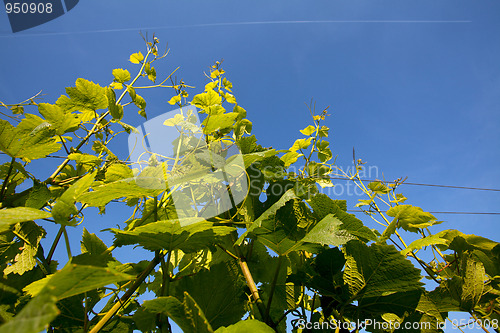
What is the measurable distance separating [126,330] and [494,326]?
73 centimetres

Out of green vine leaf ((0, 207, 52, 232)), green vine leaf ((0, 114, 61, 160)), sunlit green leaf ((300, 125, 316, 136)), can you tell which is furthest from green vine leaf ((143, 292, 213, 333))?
sunlit green leaf ((300, 125, 316, 136))

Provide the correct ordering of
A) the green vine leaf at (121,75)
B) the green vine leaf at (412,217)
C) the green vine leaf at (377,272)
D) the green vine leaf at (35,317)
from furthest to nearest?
1. the green vine leaf at (121,75)
2. the green vine leaf at (412,217)
3. the green vine leaf at (377,272)
4. the green vine leaf at (35,317)

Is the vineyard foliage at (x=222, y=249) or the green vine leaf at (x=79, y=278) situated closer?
the green vine leaf at (x=79, y=278)

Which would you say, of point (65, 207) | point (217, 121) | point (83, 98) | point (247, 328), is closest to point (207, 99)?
point (217, 121)

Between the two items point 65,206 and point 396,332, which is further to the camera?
point 396,332

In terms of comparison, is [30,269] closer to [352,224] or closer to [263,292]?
[263,292]

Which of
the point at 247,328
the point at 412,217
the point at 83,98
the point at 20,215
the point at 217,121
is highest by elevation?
the point at 83,98

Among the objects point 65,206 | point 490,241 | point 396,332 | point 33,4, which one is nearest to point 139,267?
point 65,206

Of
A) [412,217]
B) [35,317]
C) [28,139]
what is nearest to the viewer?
[35,317]

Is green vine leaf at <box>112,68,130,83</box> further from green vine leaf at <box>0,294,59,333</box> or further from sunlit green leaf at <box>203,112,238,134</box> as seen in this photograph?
green vine leaf at <box>0,294,59,333</box>

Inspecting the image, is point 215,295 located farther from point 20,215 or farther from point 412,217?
point 412,217

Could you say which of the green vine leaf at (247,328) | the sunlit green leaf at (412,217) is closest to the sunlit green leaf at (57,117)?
the green vine leaf at (247,328)

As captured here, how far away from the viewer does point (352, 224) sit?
1.41ft

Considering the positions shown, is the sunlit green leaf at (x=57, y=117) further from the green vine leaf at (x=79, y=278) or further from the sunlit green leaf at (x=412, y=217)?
the sunlit green leaf at (x=412, y=217)
